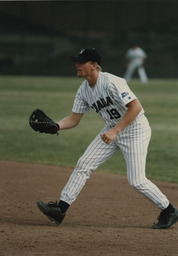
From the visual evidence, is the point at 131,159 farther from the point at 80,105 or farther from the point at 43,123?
the point at 43,123

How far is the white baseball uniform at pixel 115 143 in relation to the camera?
5.84 meters

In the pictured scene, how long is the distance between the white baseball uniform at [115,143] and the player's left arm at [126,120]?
0.10 m

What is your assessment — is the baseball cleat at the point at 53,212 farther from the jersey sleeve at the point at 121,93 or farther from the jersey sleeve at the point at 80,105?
the jersey sleeve at the point at 121,93

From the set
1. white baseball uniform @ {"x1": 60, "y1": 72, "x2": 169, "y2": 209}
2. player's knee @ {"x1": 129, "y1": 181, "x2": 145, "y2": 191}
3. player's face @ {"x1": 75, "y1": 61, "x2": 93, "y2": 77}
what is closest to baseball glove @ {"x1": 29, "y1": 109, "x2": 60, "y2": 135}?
white baseball uniform @ {"x1": 60, "y1": 72, "x2": 169, "y2": 209}

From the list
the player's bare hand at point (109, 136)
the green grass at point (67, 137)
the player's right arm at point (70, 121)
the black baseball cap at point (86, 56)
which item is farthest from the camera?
the green grass at point (67, 137)

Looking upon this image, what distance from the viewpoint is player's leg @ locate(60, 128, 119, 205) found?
6.03 meters

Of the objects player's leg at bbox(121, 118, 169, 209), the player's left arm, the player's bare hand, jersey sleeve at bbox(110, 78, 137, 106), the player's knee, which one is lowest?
the player's knee

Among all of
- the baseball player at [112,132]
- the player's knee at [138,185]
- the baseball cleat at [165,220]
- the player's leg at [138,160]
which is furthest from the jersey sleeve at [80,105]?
the baseball cleat at [165,220]

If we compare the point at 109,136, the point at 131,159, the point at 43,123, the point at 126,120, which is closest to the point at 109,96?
the point at 126,120

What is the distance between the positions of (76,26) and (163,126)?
27603 mm

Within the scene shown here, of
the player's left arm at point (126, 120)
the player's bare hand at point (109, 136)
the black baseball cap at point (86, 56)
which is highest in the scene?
the black baseball cap at point (86, 56)

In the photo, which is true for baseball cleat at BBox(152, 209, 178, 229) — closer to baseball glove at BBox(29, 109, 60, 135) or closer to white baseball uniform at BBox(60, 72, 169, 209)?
white baseball uniform at BBox(60, 72, 169, 209)

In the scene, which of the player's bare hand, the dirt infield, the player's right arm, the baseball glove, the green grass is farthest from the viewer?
the green grass

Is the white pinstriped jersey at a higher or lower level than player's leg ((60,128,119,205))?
higher
